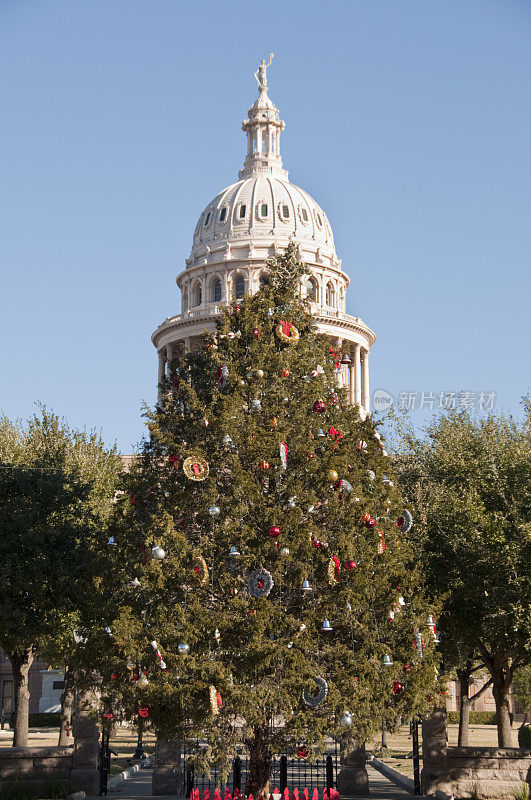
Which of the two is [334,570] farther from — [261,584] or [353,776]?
[353,776]

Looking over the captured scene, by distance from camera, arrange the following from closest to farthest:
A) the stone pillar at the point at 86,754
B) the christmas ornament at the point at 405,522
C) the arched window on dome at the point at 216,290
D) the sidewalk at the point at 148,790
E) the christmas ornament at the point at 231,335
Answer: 1. the christmas ornament at the point at 231,335
2. the christmas ornament at the point at 405,522
3. the stone pillar at the point at 86,754
4. the sidewalk at the point at 148,790
5. the arched window on dome at the point at 216,290

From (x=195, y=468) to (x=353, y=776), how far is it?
39.9ft

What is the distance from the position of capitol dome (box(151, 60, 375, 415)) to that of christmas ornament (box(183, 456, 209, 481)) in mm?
71761

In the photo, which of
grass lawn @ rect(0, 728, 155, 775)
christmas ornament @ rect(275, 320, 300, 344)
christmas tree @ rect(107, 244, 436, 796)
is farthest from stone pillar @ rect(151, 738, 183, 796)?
christmas ornament @ rect(275, 320, 300, 344)

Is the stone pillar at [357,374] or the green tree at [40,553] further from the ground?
the stone pillar at [357,374]

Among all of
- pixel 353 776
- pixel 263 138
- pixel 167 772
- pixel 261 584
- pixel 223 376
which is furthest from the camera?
pixel 263 138

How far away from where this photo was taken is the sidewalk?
25.7 metres

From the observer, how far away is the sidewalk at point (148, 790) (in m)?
25.7

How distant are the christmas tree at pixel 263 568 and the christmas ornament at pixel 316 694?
51mm

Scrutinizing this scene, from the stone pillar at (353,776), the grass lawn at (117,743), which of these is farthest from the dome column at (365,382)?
the stone pillar at (353,776)

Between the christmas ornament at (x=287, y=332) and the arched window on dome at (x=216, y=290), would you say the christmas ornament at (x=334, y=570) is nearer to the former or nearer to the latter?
the christmas ornament at (x=287, y=332)


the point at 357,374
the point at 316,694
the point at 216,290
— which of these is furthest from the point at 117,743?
the point at 216,290

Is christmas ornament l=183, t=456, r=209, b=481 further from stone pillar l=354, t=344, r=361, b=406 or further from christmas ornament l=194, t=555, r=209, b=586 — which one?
stone pillar l=354, t=344, r=361, b=406

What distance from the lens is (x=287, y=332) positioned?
22000mm
